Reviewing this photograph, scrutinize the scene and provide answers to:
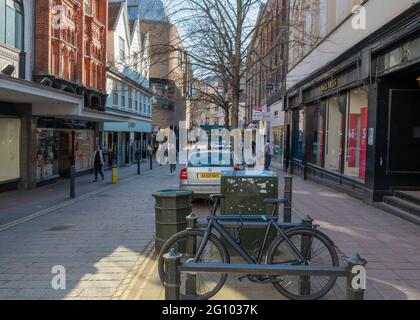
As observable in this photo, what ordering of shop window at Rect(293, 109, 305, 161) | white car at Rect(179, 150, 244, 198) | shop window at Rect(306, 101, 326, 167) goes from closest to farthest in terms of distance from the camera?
1. white car at Rect(179, 150, 244, 198)
2. shop window at Rect(306, 101, 326, 167)
3. shop window at Rect(293, 109, 305, 161)

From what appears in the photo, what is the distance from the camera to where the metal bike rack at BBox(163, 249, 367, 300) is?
3.39 meters

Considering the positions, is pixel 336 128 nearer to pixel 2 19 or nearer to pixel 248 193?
pixel 248 193

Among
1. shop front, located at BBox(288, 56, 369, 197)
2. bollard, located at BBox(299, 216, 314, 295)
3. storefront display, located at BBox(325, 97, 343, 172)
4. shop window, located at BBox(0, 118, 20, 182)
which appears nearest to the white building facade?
shop window, located at BBox(0, 118, 20, 182)

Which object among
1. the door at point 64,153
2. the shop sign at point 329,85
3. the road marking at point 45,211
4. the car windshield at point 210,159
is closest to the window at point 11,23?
the door at point 64,153

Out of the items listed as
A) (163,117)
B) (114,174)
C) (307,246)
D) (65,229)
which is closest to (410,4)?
(307,246)

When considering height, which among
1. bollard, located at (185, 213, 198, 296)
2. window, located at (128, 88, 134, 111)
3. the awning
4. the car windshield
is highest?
window, located at (128, 88, 134, 111)

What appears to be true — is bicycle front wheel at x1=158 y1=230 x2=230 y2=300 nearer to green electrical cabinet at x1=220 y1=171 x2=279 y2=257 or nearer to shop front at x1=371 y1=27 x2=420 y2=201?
green electrical cabinet at x1=220 y1=171 x2=279 y2=257

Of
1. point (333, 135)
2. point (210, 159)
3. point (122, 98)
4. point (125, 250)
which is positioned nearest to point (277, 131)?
point (122, 98)

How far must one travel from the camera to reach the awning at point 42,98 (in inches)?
439

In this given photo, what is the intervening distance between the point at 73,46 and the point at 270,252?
60.9 ft

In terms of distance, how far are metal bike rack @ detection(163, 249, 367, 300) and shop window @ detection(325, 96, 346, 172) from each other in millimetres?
12691

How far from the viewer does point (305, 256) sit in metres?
5.17

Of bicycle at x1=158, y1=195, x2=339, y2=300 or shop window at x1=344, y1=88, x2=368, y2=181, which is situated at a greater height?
shop window at x1=344, y1=88, x2=368, y2=181

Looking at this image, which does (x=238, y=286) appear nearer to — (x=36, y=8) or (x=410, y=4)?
(x=410, y=4)
